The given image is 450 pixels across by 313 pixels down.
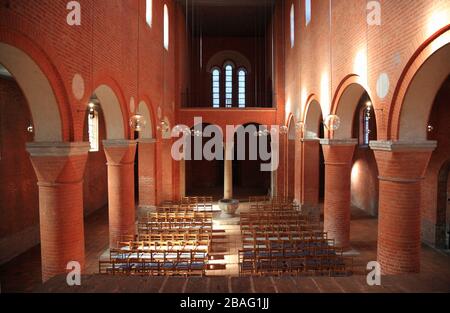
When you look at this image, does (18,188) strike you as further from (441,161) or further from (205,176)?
(205,176)

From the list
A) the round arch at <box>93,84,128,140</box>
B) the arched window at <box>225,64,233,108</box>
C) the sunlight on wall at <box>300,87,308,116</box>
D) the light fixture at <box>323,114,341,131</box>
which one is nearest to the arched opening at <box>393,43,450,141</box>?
the light fixture at <box>323,114,341,131</box>

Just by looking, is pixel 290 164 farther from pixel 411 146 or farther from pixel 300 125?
pixel 411 146

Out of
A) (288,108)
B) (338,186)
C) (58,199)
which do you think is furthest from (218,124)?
(58,199)

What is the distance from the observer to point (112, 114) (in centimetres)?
1160

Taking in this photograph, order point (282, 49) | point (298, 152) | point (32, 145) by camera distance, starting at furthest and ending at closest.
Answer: point (282, 49), point (298, 152), point (32, 145)

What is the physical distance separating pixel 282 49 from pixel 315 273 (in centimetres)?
1547

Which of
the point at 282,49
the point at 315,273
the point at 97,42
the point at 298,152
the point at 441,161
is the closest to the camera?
the point at 315,273

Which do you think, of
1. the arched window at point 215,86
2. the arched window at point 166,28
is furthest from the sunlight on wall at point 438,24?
the arched window at point 215,86

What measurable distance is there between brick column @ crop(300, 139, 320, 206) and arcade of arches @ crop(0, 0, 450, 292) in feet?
0.21

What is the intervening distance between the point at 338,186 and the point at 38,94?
9.52 m

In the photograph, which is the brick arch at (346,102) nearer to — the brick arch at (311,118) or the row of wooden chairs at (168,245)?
the brick arch at (311,118)

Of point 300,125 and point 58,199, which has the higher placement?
point 300,125
